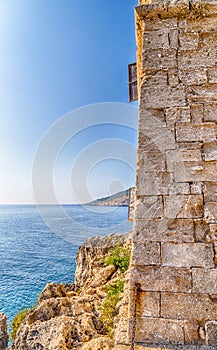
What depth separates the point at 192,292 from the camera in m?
1.81

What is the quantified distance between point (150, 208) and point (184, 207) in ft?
0.86

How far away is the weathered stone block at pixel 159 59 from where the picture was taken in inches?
83.1

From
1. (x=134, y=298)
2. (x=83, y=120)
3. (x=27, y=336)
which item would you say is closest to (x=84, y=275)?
(x=27, y=336)

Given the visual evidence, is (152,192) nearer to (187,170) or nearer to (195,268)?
(187,170)

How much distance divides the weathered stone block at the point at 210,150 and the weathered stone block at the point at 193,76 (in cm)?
53

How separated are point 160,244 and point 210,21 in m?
1.95

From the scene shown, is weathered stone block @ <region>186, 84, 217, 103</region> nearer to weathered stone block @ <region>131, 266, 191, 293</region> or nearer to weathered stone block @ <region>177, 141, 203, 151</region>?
weathered stone block @ <region>177, 141, 203, 151</region>

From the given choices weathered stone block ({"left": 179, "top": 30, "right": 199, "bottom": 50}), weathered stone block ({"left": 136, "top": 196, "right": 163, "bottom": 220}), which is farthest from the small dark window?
weathered stone block ({"left": 136, "top": 196, "right": 163, "bottom": 220})

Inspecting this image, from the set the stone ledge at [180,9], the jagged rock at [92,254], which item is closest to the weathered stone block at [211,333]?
the stone ledge at [180,9]

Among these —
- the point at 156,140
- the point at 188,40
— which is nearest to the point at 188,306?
the point at 156,140

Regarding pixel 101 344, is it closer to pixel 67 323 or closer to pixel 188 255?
pixel 67 323

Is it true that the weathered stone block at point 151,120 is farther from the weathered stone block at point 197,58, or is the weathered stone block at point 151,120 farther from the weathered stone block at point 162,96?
the weathered stone block at point 197,58

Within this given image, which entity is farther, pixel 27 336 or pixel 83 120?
pixel 83 120

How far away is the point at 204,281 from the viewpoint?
5.95 ft
